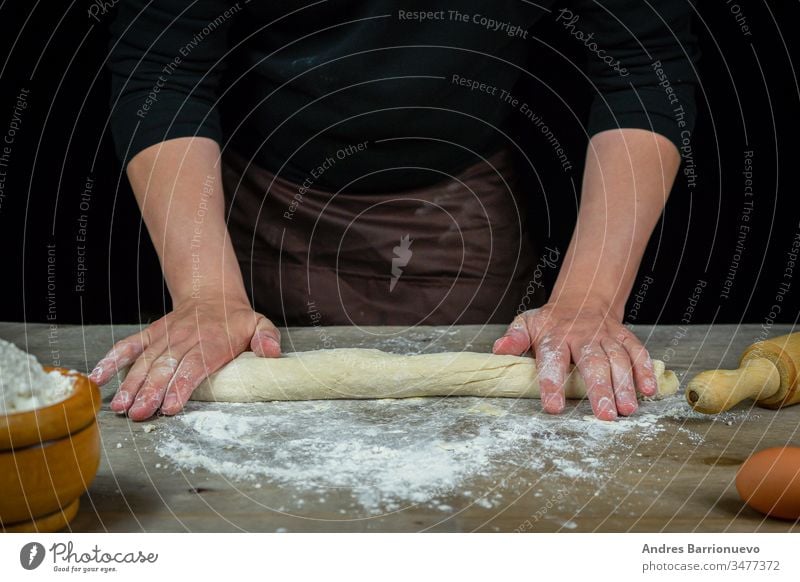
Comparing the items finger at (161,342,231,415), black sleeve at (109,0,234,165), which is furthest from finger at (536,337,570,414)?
black sleeve at (109,0,234,165)

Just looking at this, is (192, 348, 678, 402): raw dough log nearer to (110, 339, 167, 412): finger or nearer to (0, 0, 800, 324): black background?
(110, 339, 167, 412): finger

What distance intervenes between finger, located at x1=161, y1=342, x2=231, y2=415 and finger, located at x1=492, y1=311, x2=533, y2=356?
380mm

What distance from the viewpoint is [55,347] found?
125 cm

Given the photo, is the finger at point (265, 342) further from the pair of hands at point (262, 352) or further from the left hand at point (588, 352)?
the left hand at point (588, 352)

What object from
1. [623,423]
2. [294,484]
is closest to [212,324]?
[294,484]

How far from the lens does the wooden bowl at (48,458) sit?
0.57 m

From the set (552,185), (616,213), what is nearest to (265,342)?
(616,213)

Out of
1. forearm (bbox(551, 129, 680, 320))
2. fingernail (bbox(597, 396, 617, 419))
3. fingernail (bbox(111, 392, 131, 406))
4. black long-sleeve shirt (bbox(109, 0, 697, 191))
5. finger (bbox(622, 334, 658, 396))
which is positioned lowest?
fingernail (bbox(597, 396, 617, 419))

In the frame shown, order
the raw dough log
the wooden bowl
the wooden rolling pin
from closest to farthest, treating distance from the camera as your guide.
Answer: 1. the wooden bowl
2. the wooden rolling pin
3. the raw dough log

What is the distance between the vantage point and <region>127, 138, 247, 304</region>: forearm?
48.6 inches

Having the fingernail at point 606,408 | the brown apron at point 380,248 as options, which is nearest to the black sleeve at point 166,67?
the brown apron at point 380,248
